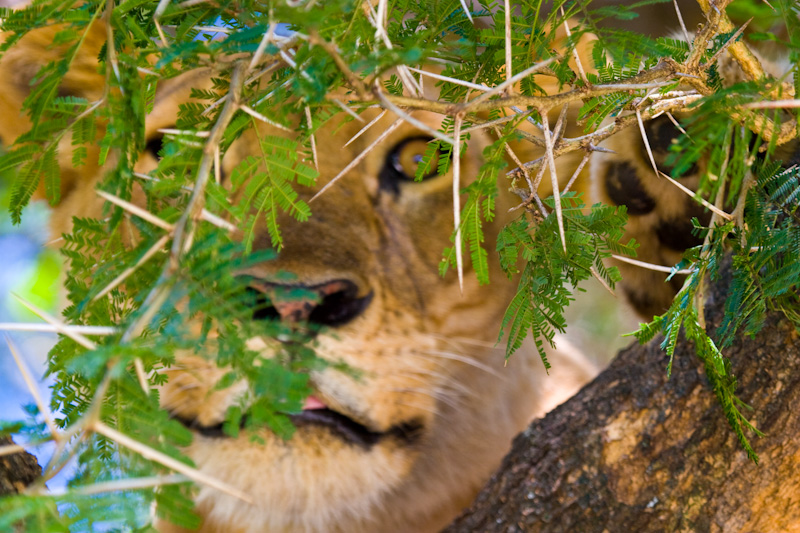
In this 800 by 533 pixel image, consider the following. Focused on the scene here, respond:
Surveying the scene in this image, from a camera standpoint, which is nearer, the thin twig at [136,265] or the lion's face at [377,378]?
the thin twig at [136,265]

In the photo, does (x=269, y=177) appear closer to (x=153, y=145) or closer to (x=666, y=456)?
(x=666, y=456)

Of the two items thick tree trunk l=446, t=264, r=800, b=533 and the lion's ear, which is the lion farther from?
thick tree trunk l=446, t=264, r=800, b=533

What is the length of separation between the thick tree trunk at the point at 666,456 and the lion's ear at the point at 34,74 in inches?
38.8

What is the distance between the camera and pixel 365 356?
121 centimetres

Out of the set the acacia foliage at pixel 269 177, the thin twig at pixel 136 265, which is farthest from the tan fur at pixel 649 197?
the thin twig at pixel 136 265

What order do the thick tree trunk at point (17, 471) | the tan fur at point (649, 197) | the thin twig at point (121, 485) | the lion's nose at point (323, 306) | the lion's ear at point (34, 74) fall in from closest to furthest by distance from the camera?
1. the thin twig at point (121, 485)
2. the thick tree trunk at point (17, 471)
3. the lion's nose at point (323, 306)
4. the tan fur at point (649, 197)
5. the lion's ear at point (34, 74)

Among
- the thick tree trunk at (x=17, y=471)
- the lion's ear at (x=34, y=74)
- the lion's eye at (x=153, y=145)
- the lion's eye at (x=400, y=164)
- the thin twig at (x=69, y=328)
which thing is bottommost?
the lion's eye at (x=400, y=164)

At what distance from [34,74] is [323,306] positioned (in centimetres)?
70

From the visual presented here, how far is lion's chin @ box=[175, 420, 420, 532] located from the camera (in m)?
1.21

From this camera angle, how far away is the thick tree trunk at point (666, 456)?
33.4 inches

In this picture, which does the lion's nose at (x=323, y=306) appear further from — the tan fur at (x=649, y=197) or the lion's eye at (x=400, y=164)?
the tan fur at (x=649, y=197)

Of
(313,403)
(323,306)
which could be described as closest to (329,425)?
(313,403)

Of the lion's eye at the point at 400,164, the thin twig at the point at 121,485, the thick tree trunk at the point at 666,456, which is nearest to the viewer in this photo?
the thin twig at the point at 121,485

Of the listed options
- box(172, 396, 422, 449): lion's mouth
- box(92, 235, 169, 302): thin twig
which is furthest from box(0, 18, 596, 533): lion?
box(92, 235, 169, 302): thin twig
